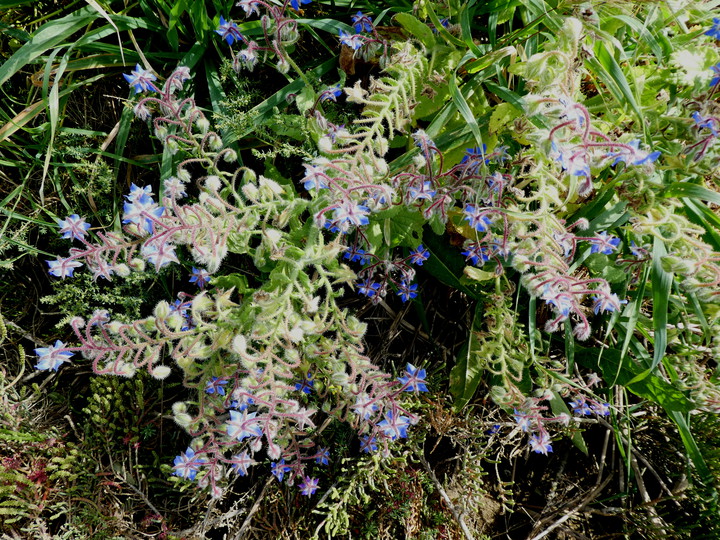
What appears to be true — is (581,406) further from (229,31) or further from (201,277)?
(229,31)

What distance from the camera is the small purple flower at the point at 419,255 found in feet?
5.64

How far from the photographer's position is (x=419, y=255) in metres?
1.72

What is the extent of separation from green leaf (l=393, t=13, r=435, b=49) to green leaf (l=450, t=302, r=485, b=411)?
0.94 metres

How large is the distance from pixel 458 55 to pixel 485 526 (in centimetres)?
198

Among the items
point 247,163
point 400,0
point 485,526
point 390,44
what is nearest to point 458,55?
point 390,44

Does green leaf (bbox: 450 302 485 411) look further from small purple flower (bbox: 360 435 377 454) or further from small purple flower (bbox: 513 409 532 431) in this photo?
small purple flower (bbox: 360 435 377 454)

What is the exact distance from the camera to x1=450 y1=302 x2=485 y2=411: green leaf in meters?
1.83

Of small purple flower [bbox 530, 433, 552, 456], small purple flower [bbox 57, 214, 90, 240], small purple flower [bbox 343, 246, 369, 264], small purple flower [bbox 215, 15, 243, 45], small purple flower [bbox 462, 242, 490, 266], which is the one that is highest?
small purple flower [bbox 215, 15, 243, 45]

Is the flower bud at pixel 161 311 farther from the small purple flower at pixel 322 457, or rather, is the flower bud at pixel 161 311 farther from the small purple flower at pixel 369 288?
the small purple flower at pixel 322 457

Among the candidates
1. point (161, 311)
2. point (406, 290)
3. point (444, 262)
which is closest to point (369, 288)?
point (406, 290)

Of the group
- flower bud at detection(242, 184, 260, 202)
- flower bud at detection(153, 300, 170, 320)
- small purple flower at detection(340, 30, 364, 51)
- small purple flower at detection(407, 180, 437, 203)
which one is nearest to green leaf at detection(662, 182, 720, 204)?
small purple flower at detection(407, 180, 437, 203)

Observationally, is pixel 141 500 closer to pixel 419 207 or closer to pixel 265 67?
pixel 419 207

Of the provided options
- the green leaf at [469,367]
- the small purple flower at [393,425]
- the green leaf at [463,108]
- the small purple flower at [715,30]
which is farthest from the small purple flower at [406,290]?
the small purple flower at [715,30]

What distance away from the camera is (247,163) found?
2.02 metres
